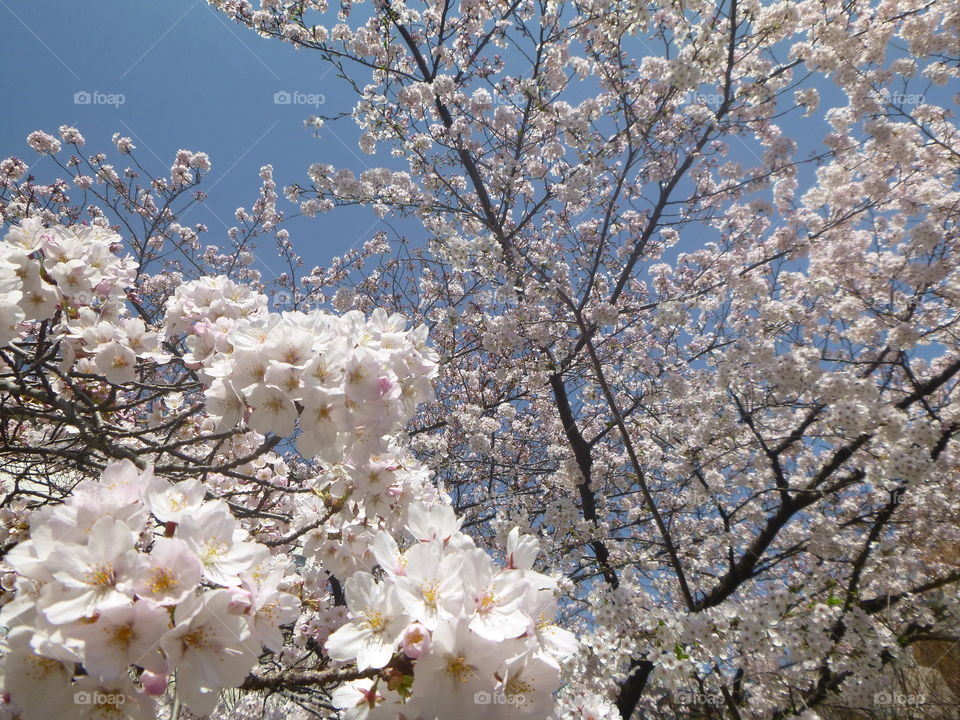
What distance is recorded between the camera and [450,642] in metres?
1.07

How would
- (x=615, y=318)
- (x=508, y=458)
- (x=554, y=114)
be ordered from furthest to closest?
(x=508, y=458) → (x=554, y=114) → (x=615, y=318)

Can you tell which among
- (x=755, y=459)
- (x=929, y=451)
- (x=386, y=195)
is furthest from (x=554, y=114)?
(x=929, y=451)

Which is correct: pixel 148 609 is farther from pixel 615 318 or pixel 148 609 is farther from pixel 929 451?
pixel 929 451

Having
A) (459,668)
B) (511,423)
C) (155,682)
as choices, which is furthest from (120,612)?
(511,423)

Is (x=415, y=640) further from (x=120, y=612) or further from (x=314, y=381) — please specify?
(x=314, y=381)

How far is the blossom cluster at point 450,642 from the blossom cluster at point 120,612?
24 cm

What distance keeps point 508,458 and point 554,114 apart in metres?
4.58

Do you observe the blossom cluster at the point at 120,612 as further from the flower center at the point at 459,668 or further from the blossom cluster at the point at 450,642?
the flower center at the point at 459,668

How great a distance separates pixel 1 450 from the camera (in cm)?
218

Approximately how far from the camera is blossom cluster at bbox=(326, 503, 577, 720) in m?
1.07

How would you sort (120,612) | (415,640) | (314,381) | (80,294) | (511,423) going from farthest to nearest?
(511,423) < (80,294) < (314,381) < (415,640) < (120,612)

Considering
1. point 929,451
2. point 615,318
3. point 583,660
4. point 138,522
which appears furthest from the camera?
point 615,318

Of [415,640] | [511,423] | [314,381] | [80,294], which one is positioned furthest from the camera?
[511,423]

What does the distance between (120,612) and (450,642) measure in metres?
0.69
